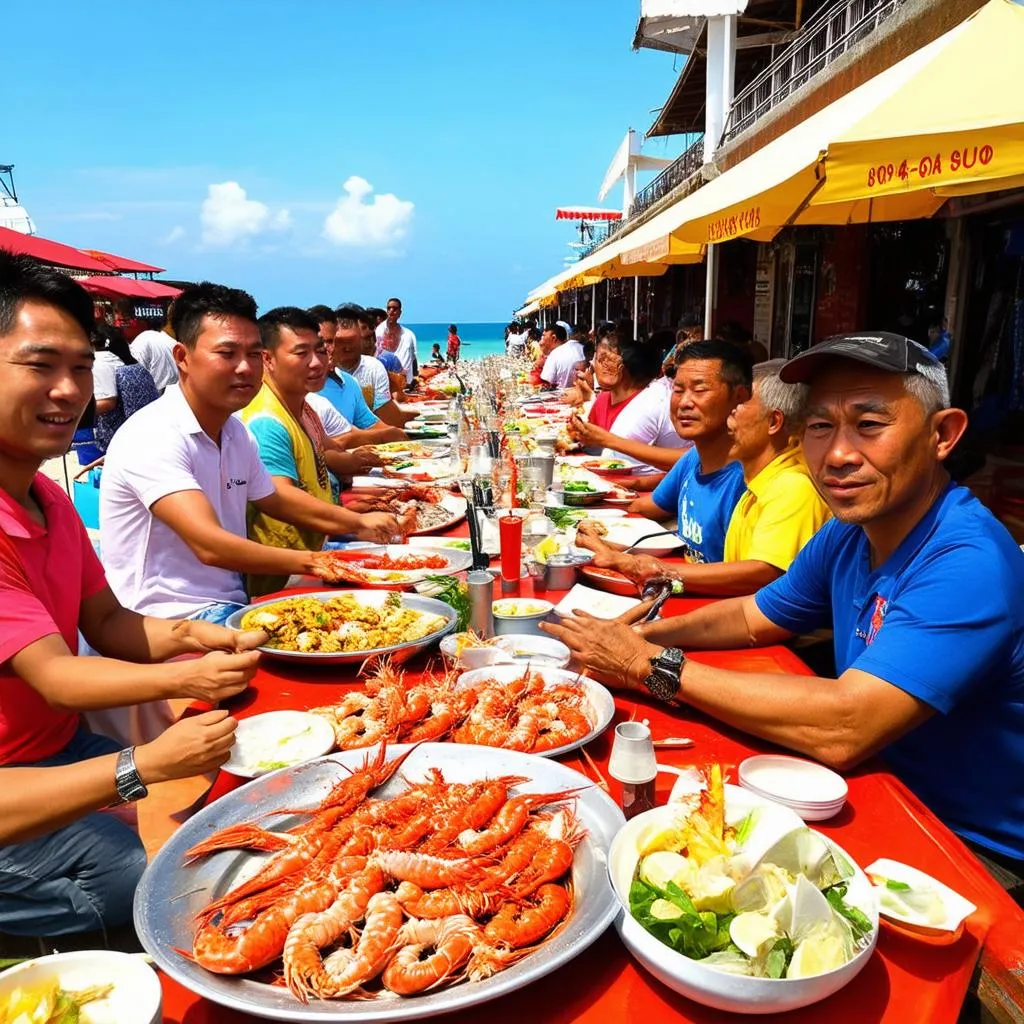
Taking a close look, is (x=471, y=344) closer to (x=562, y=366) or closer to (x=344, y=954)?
(x=562, y=366)

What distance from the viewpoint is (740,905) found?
1214 millimetres

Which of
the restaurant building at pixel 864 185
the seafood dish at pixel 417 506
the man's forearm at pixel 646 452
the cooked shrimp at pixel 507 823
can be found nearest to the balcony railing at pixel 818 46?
the restaurant building at pixel 864 185

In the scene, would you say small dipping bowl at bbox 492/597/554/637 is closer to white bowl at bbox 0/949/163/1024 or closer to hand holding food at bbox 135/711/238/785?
hand holding food at bbox 135/711/238/785

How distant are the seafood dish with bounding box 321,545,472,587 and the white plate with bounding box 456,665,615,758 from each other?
0.88m

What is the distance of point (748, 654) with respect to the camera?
8.21 feet

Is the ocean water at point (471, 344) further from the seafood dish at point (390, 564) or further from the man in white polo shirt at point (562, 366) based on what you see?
the seafood dish at point (390, 564)

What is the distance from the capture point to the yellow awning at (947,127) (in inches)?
120

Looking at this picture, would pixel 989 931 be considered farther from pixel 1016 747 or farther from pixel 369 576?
pixel 369 576

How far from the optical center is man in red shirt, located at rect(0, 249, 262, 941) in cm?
166

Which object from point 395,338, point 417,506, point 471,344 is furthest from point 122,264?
point 471,344

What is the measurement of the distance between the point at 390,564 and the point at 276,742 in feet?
5.13

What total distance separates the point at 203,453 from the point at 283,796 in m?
2.31

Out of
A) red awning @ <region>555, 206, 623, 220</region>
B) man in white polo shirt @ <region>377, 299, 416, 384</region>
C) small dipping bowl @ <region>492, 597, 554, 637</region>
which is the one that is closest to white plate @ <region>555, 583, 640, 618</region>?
small dipping bowl @ <region>492, 597, 554, 637</region>

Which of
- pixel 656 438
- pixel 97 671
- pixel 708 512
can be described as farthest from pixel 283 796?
pixel 656 438
